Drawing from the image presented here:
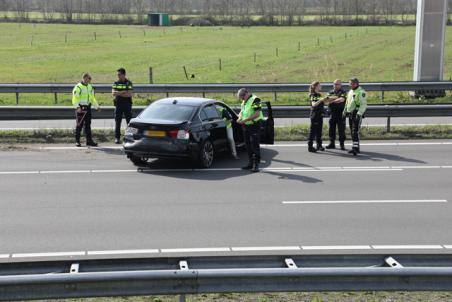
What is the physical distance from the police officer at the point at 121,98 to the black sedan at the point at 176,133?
7.95 feet

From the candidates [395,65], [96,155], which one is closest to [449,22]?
[395,65]

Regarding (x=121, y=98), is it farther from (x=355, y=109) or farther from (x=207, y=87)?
(x=207, y=87)

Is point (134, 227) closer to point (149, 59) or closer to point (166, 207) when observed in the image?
point (166, 207)

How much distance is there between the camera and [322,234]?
972cm

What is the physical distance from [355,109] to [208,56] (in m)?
33.5

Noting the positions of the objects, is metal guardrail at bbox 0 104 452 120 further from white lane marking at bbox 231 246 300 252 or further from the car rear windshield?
white lane marking at bbox 231 246 300 252

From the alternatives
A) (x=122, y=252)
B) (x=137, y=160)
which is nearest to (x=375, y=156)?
(x=137, y=160)

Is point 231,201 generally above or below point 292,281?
below

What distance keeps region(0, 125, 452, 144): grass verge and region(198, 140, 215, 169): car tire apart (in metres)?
3.79

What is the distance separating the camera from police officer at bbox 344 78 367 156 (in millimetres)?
15992

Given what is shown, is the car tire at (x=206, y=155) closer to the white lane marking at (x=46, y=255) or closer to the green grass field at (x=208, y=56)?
the white lane marking at (x=46, y=255)

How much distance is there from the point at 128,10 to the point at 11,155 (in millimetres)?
116694

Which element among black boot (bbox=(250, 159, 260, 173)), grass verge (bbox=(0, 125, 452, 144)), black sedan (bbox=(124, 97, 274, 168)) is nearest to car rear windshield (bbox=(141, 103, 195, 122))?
black sedan (bbox=(124, 97, 274, 168))

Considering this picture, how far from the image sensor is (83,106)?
16844 millimetres
